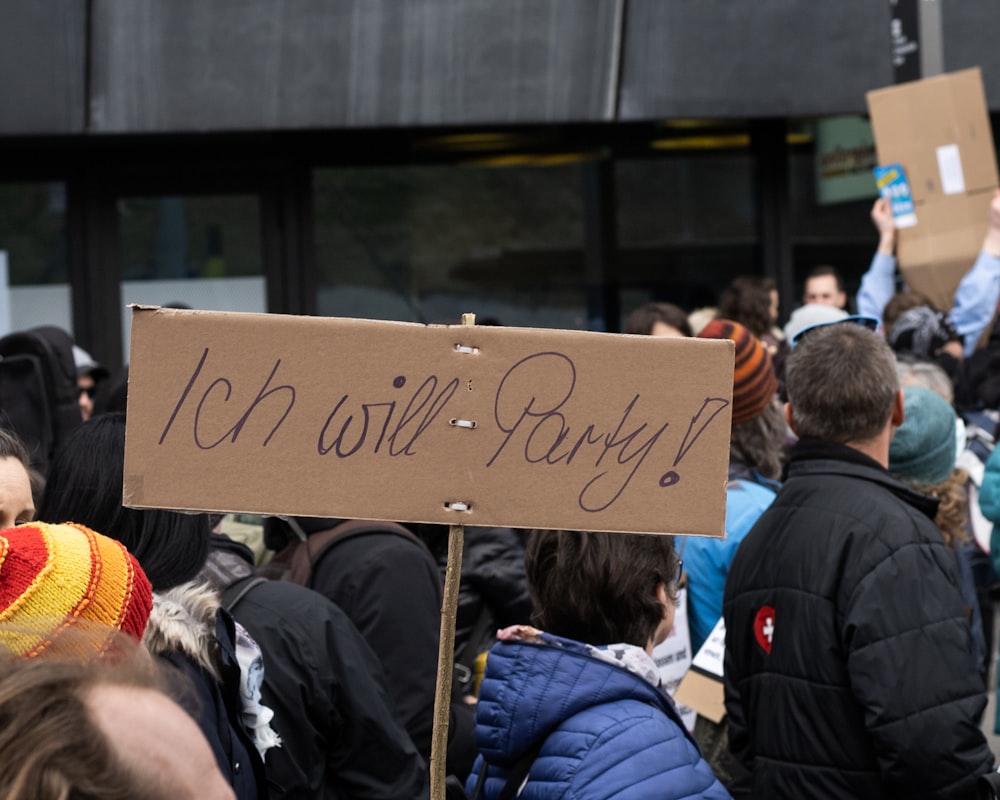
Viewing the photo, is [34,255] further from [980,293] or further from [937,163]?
[980,293]

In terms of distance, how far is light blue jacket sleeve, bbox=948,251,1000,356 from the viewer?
638 cm

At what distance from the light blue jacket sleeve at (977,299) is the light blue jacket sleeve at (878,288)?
1.27ft

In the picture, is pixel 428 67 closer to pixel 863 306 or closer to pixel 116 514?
pixel 863 306

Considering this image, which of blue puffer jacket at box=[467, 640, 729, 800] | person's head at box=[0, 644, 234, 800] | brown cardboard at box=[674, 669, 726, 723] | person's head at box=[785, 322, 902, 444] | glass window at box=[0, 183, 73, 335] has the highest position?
glass window at box=[0, 183, 73, 335]

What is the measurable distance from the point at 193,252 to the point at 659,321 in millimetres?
3605

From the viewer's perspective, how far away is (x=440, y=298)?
28.3ft

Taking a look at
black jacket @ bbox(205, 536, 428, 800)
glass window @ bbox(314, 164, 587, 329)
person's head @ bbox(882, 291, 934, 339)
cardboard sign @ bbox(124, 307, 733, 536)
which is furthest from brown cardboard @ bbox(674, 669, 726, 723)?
glass window @ bbox(314, 164, 587, 329)

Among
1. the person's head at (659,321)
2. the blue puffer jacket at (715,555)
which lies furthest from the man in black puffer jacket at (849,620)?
the person's head at (659,321)

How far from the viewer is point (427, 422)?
7.43 feet

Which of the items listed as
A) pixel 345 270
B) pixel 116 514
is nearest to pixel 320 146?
pixel 345 270

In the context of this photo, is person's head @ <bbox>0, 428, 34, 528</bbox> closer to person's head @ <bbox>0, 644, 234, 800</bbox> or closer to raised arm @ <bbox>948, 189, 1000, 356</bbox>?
person's head @ <bbox>0, 644, 234, 800</bbox>

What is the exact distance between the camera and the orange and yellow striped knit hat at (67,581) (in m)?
1.72

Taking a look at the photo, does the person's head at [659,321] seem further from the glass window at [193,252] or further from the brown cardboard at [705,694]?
the glass window at [193,252]

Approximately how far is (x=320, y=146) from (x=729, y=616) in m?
5.91
